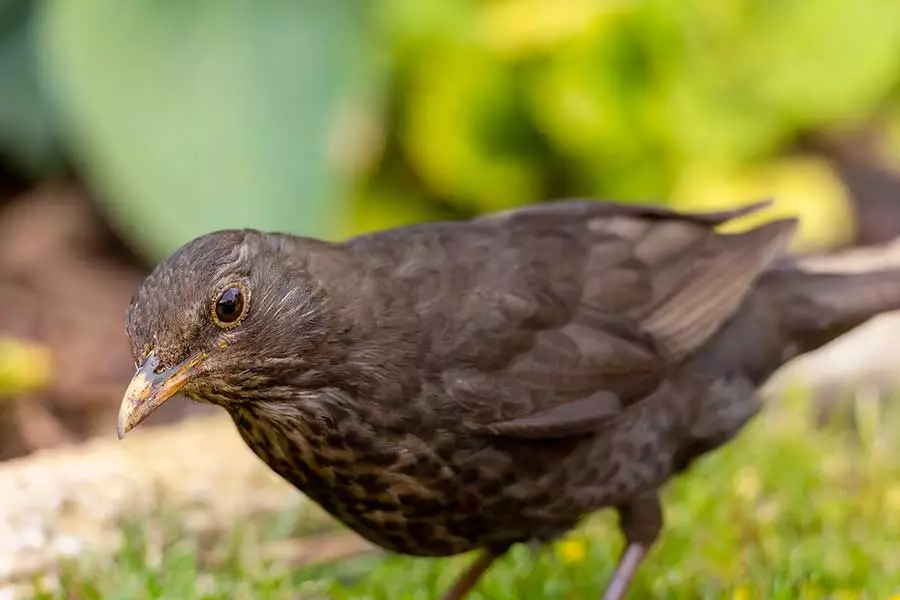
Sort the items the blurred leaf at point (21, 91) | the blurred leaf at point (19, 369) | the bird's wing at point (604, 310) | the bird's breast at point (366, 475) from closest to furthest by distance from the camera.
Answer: the bird's breast at point (366, 475) < the bird's wing at point (604, 310) < the blurred leaf at point (19, 369) < the blurred leaf at point (21, 91)

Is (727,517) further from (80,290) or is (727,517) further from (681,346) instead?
(80,290)

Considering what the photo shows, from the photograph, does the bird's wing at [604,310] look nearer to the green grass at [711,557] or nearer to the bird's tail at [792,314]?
the bird's tail at [792,314]

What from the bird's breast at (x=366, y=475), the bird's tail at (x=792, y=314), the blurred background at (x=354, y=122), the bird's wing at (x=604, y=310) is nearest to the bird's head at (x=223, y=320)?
the bird's breast at (x=366, y=475)

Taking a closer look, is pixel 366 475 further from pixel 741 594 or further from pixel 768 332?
pixel 768 332

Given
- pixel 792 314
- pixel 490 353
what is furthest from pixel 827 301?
pixel 490 353

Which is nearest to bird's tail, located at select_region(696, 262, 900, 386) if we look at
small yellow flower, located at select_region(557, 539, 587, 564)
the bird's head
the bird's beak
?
small yellow flower, located at select_region(557, 539, 587, 564)

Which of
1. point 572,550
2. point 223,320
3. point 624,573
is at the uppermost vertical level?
point 223,320
